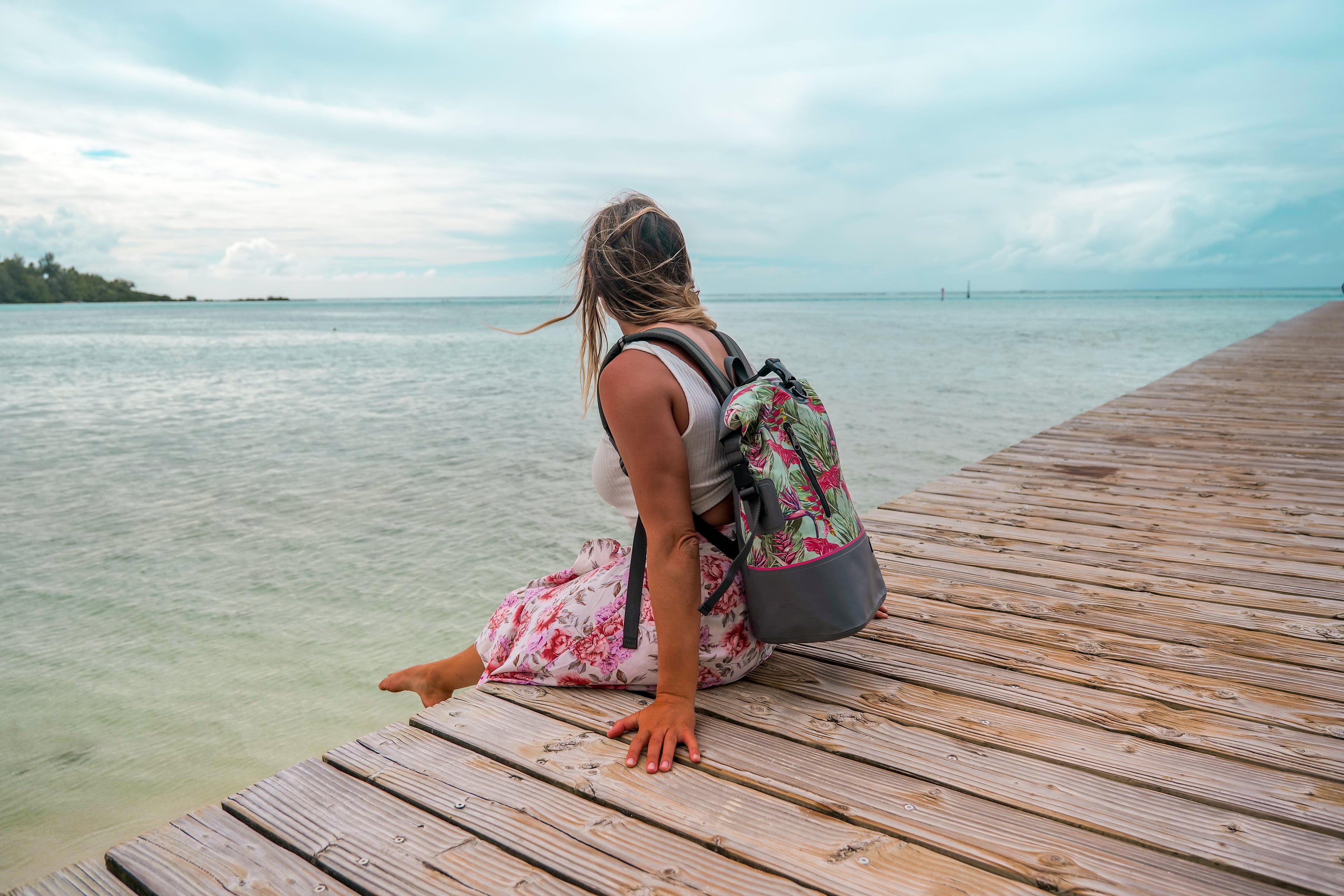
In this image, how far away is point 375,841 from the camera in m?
1.61

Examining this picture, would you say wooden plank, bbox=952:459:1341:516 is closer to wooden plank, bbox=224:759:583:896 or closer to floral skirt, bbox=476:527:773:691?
floral skirt, bbox=476:527:773:691

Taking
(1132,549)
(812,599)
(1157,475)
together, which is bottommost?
(1132,549)

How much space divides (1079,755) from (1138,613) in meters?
1.10

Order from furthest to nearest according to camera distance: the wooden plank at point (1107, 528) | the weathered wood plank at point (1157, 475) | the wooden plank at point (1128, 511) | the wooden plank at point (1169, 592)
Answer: the weathered wood plank at point (1157, 475) < the wooden plank at point (1128, 511) < the wooden plank at point (1107, 528) < the wooden plank at point (1169, 592)

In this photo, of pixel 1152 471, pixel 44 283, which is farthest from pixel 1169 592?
Answer: pixel 44 283

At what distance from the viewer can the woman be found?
1.83 meters

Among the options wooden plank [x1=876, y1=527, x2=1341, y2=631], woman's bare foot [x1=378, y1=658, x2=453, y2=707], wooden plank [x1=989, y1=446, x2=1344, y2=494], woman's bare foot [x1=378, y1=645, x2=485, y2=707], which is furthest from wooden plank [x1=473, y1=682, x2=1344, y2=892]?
wooden plank [x1=989, y1=446, x2=1344, y2=494]

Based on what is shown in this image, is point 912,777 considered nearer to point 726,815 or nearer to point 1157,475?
point 726,815

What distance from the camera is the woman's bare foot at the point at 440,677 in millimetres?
2480

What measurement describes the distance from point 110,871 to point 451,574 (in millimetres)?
4669

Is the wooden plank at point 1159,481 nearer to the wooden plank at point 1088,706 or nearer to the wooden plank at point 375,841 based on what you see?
the wooden plank at point 1088,706

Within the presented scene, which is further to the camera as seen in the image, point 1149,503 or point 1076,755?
point 1149,503

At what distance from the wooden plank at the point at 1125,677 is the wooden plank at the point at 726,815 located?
97cm

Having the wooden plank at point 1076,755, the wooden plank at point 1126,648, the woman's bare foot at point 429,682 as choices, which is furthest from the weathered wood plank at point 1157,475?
the woman's bare foot at point 429,682
